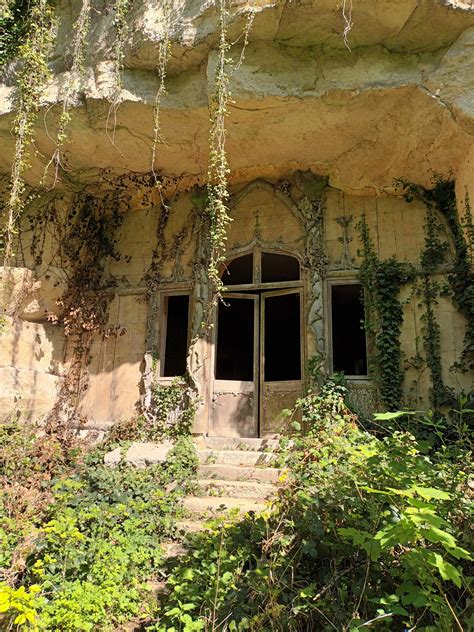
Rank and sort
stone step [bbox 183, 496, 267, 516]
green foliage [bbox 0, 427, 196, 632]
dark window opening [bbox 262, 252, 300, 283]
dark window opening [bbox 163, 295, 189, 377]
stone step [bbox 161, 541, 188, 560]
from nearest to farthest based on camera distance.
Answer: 1. green foliage [bbox 0, 427, 196, 632]
2. stone step [bbox 161, 541, 188, 560]
3. stone step [bbox 183, 496, 267, 516]
4. dark window opening [bbox 262, 252, 300, 283]
5. dark window opening [bbox 163, 295, 189, 377]

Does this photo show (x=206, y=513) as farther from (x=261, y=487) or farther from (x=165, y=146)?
(x=165, y=146)

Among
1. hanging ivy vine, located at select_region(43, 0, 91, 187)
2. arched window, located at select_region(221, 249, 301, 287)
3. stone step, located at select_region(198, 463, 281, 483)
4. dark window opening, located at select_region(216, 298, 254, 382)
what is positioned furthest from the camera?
dark window opening, located at select_region(216, 298, 254, 382)

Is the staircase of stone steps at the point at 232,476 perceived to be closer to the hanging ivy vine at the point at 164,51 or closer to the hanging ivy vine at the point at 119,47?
the hanging ivy vine at the point at 164,51

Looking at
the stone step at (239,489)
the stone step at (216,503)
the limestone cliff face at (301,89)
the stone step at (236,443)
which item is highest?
the limestone cliff face at (301,89)

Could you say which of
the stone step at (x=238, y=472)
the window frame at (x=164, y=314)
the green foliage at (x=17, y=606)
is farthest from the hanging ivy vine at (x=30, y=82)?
the green foliage at (x=17, y=606)

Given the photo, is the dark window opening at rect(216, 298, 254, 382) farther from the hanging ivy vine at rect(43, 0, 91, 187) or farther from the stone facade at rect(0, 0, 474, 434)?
the hanging ivy vine at rect(43, 0, 91, 187)

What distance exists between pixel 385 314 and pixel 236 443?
283 centimetres

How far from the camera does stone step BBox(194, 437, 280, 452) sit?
658cm

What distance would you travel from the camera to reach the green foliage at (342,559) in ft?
7.59

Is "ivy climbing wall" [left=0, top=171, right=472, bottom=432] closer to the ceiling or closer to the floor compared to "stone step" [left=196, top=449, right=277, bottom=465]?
closer to the ceiling

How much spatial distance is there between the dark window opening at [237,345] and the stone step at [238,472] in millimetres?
4388

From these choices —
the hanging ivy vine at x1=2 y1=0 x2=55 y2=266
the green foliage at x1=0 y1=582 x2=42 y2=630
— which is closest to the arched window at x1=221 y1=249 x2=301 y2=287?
the hanging ivy vine at x1=2 y1=0 x2=55 y2=266

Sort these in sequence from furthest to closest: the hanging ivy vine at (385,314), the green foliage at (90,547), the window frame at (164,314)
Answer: the window frame at (164,314) → the hanging ivy vine at (385,314) → the green foliage at (90,547)

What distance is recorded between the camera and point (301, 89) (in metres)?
6.01
